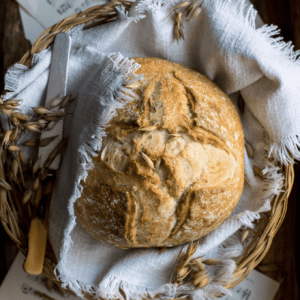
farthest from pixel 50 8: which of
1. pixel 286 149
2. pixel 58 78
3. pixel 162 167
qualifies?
pixel 286 149

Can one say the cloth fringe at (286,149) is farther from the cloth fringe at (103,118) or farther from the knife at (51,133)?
the knife at (51,133)

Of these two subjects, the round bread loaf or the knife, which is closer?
the round bread loaf

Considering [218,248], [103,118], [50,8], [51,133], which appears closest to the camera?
[103,118]

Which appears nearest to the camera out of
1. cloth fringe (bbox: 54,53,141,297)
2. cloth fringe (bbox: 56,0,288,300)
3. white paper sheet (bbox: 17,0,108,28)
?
cloth fringe (bbox: 54,53,141,297)

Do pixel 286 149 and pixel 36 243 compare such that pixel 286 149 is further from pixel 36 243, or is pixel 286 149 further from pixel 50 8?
pixel 50 8

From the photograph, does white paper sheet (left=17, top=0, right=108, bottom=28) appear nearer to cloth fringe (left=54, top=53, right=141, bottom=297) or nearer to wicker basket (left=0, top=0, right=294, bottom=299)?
wicker basket (left=0, top=0, right=294, bottom=299)

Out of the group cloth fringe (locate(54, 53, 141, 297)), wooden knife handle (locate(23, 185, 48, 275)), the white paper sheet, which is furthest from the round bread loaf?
the white paper sheet

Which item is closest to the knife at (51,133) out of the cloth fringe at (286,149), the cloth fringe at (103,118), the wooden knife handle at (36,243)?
the wooden knife handle at (36,243)
